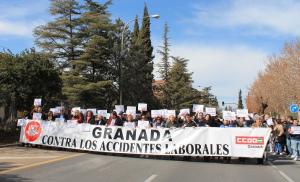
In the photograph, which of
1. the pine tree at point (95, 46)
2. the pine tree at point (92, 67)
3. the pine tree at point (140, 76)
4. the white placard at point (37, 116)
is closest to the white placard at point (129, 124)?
the white placard at point (37, 116)

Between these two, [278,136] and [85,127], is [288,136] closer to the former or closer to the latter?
[278,136]

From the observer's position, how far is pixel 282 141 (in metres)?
23.4

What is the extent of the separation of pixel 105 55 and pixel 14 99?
26.1m

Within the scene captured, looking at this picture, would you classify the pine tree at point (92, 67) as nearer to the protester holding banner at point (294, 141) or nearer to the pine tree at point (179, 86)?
the pine tree at point (179, 86)

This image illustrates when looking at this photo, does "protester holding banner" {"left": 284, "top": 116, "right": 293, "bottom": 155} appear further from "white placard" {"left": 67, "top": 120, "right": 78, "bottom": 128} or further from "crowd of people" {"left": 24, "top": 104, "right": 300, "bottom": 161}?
"white placard" {"left": 67, "top": 120, "right": 78, "bottom": 128}

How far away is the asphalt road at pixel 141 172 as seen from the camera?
12117mm

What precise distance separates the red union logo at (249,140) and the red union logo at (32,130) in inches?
329

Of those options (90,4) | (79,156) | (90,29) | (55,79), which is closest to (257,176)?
(79,156)

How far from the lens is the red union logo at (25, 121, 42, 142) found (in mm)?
21078

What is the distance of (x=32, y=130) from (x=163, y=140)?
6.17m

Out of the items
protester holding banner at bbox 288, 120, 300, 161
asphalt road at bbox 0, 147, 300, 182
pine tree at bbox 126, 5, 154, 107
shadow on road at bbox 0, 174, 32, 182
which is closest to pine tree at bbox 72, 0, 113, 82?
pine tree at bbox 126, 5, 154, 107

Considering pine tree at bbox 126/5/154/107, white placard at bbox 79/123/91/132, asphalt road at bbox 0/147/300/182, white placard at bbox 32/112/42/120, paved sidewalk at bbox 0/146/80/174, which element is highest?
pine tree at bbox 126/5/154/107

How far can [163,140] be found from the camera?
18.3 m

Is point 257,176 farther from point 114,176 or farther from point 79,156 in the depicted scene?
point 79,156
